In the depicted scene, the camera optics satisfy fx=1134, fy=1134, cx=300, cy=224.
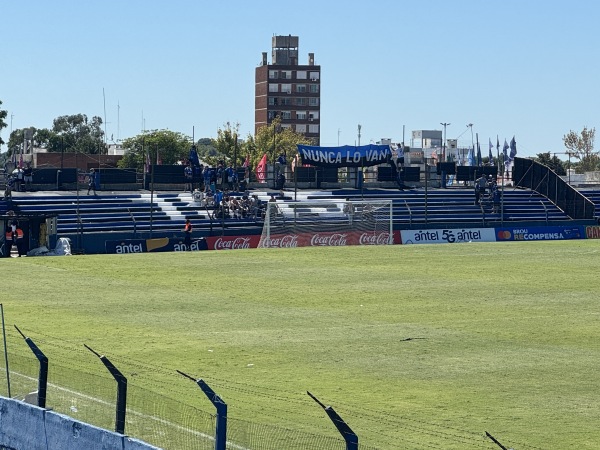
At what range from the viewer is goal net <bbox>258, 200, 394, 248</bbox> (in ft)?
199

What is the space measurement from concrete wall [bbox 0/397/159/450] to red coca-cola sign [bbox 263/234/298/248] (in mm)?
44639

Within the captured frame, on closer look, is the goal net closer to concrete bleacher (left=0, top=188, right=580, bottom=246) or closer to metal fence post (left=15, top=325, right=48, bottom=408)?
concrete bleacher (left=0, top=188, right=580, bottom=246)

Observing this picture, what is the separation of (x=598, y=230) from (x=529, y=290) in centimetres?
3544

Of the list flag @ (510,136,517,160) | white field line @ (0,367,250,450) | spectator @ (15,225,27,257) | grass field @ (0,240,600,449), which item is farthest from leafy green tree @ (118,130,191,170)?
white field line @ (0,367,250,450)

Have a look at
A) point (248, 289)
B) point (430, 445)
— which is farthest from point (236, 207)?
point (430, 445)

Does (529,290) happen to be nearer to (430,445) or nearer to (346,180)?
(430,445)

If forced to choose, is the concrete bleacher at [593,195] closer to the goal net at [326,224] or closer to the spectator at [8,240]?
the goal net at [326,224]

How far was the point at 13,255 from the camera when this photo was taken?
56.0 metres

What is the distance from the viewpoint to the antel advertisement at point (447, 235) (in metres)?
65.4

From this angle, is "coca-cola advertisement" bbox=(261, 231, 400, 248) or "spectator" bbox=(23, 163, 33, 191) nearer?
"coca-cola advertisement" bbox=(261, 231, 400, 248)

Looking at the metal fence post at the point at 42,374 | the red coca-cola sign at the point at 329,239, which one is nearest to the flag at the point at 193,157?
the red coca-cola sign at the point at 329,239

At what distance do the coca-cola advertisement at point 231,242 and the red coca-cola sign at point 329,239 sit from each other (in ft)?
10.3

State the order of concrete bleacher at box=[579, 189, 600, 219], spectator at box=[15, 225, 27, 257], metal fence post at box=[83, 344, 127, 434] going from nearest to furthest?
metal fence post at box=[83, 344, 127, 434], spectator at box=[15, 225, 27, 257], concrete bleacher at box=[579, 189, 600, 219]

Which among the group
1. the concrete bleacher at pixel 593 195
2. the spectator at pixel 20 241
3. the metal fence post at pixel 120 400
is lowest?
the spectator at pixel 20 241
